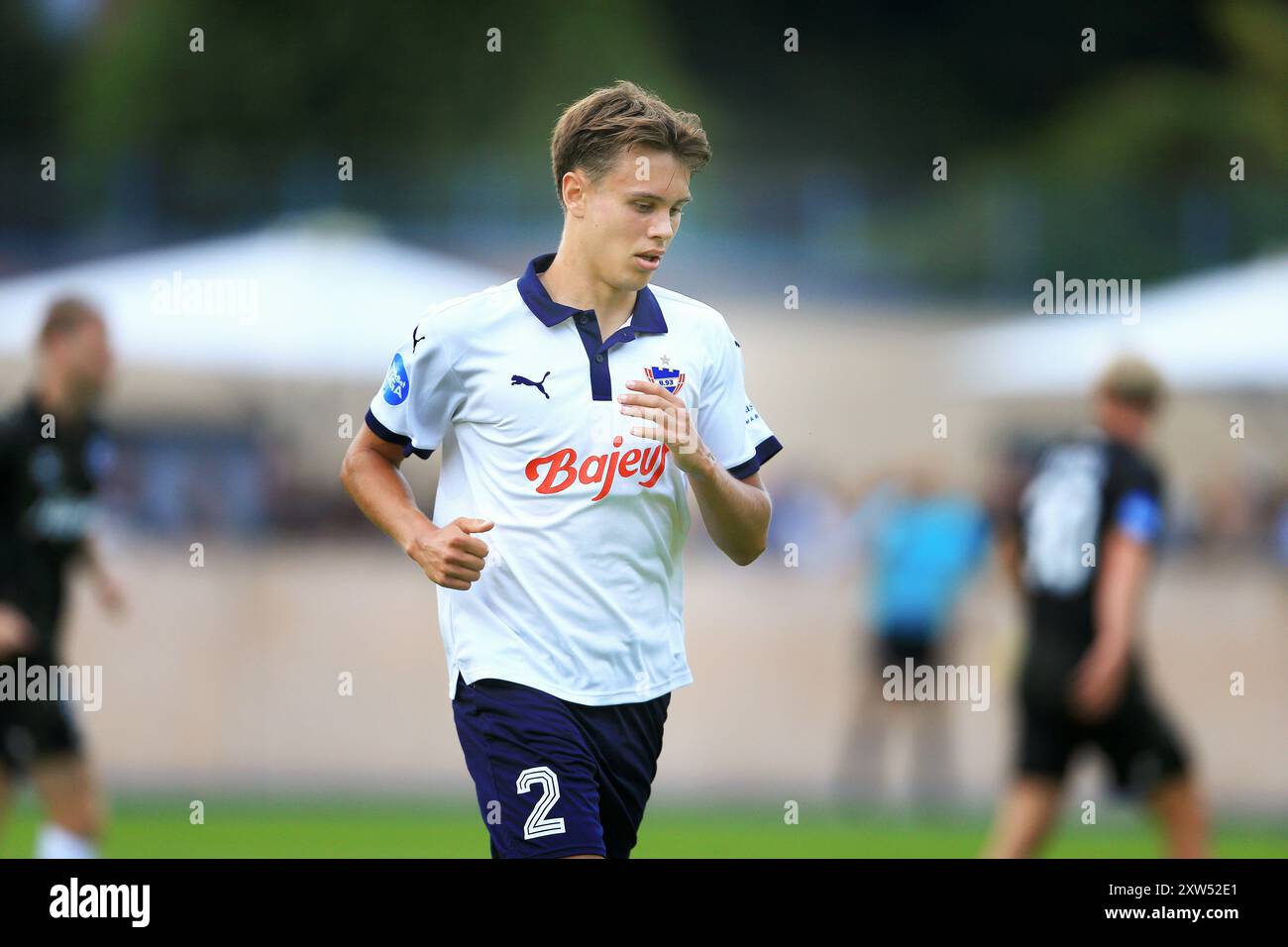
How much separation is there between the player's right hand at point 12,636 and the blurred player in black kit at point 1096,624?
3998 mm

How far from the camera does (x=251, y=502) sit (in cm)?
1472

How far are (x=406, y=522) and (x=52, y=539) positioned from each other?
334cm

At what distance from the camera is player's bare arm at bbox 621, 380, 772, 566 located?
423 centimetres

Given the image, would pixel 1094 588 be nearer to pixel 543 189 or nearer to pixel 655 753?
pixel 655 753

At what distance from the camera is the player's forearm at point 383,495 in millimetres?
4414

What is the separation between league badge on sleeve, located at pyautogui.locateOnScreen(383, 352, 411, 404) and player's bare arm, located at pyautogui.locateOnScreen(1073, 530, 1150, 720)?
3.67 metres

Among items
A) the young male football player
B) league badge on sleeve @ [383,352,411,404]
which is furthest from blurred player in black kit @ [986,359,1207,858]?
league badge on sleeve @ [383,352,411,404]

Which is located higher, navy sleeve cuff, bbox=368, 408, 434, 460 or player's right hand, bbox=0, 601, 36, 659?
navy sleeve cuff, bbox=368, 408, 434, 460

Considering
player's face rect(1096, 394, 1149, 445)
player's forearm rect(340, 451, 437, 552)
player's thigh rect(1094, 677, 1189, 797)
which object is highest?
player's face rect(1096, 394, 1149, 445)

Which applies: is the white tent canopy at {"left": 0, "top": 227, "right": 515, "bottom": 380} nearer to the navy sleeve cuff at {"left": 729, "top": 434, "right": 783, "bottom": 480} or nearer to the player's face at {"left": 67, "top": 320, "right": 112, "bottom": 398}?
the player's face at {"left": 67, "top": 320, "right": 112, "bottom": 398}

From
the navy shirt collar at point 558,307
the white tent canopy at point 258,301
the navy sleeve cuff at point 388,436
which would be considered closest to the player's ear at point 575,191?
the navy shirt collar at point 558,307

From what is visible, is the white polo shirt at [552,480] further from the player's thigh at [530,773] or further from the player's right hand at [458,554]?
the player's right hand at [458,554]
